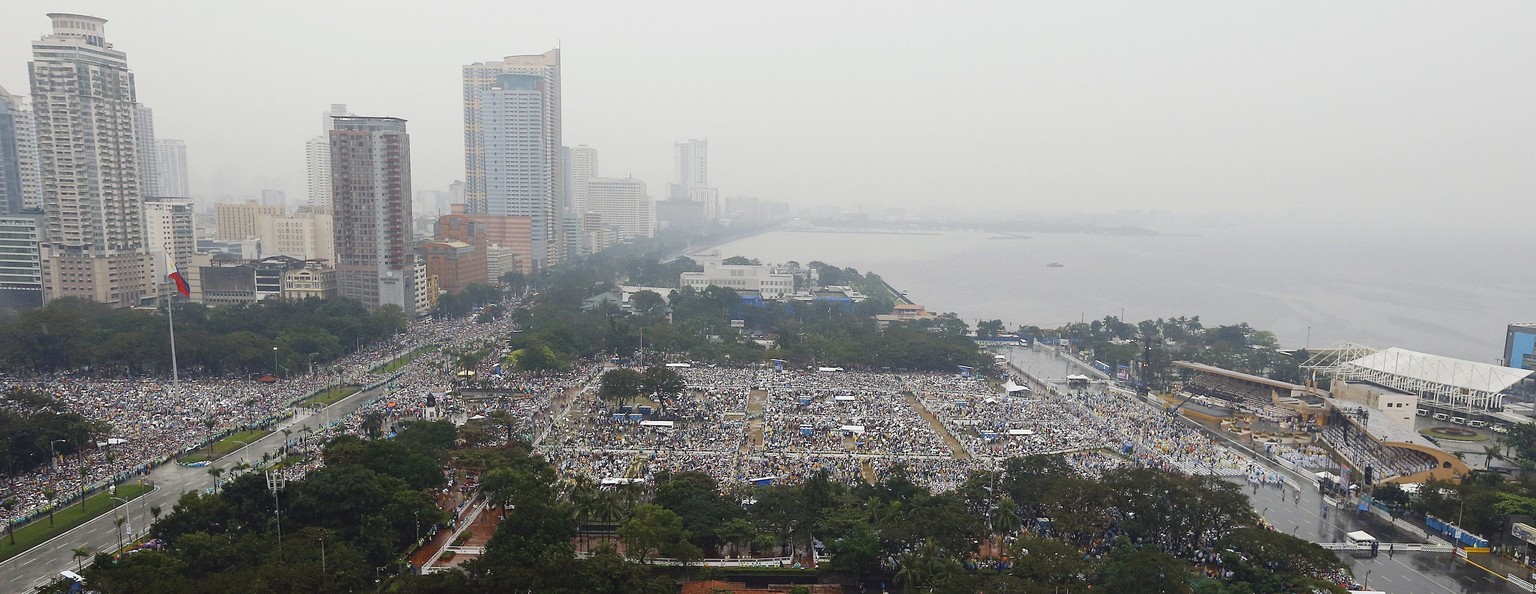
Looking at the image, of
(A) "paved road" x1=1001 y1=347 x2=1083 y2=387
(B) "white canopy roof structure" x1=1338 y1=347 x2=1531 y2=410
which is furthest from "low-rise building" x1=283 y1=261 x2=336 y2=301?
(B) "white canopy roof structure" x1=1338 y1=347 x2=1531 y2=410

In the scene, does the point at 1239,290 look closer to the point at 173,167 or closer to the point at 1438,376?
the point at 1438,376

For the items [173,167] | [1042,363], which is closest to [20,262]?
[1042,363]

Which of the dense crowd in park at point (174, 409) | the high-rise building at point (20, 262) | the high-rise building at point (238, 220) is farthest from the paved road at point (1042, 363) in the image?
the high-rise building at point (238, 220)

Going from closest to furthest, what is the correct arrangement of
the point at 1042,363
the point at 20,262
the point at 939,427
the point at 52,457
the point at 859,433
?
1. the point at 52,457
2. the point at 859,433
3. the point at 939,427
4. the point at 1042,363
5. the point at 20,262

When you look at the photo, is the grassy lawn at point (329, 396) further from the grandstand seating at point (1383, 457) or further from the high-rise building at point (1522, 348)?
the high-rise building at point (1522, 348)

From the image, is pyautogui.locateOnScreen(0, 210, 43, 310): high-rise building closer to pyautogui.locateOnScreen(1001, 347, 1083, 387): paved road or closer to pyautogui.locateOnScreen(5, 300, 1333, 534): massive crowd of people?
pyautogui.locateOnScreen(5, 300, 1333, 534): massive crowd of people

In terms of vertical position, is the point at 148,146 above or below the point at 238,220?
above

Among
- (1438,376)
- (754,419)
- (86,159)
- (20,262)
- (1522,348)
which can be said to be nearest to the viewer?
(754,419)
